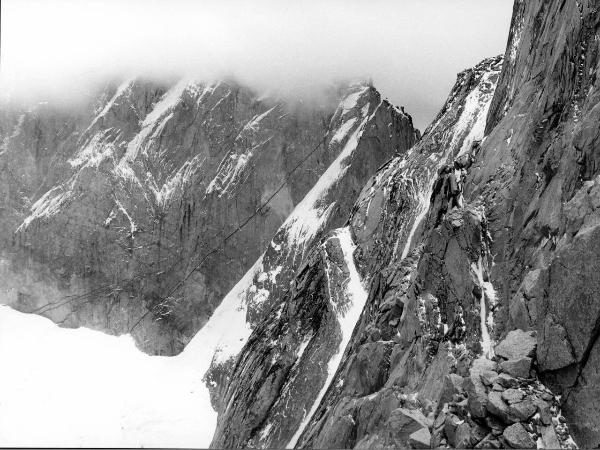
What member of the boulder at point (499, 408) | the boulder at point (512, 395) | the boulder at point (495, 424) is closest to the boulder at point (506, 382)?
the boulder at point (512, 395)

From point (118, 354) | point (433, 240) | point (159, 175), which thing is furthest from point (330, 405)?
point (159, 175)

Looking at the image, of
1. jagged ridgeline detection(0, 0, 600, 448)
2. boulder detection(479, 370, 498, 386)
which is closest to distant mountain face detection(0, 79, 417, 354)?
jagged ridgeline detection(0, 0, 600, 448)

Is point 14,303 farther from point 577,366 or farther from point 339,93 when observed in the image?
point 577,366

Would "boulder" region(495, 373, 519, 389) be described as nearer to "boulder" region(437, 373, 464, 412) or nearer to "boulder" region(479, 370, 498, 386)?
"boulder" region(479, 370, 498, 386)

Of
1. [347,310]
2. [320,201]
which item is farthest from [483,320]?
[320,201]

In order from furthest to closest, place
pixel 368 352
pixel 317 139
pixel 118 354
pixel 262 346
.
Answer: pixel 317 139 → pixel 118 354 → pixel 262 346 → pixel 368 352

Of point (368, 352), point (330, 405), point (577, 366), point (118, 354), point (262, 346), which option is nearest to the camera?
point (577, 366)
